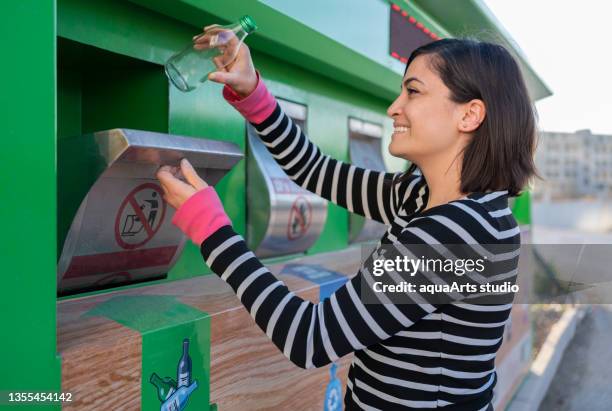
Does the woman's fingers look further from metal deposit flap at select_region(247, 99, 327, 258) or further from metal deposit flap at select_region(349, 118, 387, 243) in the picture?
metal deposit flap at select_region(349, 118, 387, 243)

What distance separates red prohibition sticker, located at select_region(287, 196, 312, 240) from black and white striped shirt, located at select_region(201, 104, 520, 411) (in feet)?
2.70

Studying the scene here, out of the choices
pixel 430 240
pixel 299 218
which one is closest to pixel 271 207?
pixel 299 218

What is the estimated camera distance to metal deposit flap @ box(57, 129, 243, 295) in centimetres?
112

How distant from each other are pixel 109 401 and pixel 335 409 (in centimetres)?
108

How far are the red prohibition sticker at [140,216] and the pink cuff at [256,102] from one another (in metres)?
0.30

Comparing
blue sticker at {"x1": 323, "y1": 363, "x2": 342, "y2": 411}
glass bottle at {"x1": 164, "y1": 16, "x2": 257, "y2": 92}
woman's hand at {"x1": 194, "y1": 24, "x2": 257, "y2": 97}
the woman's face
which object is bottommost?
blue sticker at {"x1": 323, "y1": 363, "x2": 342, "y2": 411}

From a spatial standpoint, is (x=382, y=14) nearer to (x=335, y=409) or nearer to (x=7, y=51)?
(x=335, y=409)

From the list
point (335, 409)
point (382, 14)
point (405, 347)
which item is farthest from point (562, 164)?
point (405, 347)

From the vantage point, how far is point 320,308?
952 millimetres

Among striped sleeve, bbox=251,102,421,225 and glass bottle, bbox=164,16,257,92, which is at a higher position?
glass bottle, bbox=164,16,257,92

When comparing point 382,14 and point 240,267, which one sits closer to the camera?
point 240,267

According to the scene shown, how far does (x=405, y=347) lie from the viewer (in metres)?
1.00

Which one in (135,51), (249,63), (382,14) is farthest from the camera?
(382,14)

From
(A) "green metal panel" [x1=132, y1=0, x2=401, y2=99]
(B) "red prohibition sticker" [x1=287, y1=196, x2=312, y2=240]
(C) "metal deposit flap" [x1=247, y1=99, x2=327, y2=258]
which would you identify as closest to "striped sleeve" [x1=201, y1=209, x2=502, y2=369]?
(A) "green metal panel" [x1=132, y1=0, x2=401, y2=99]
